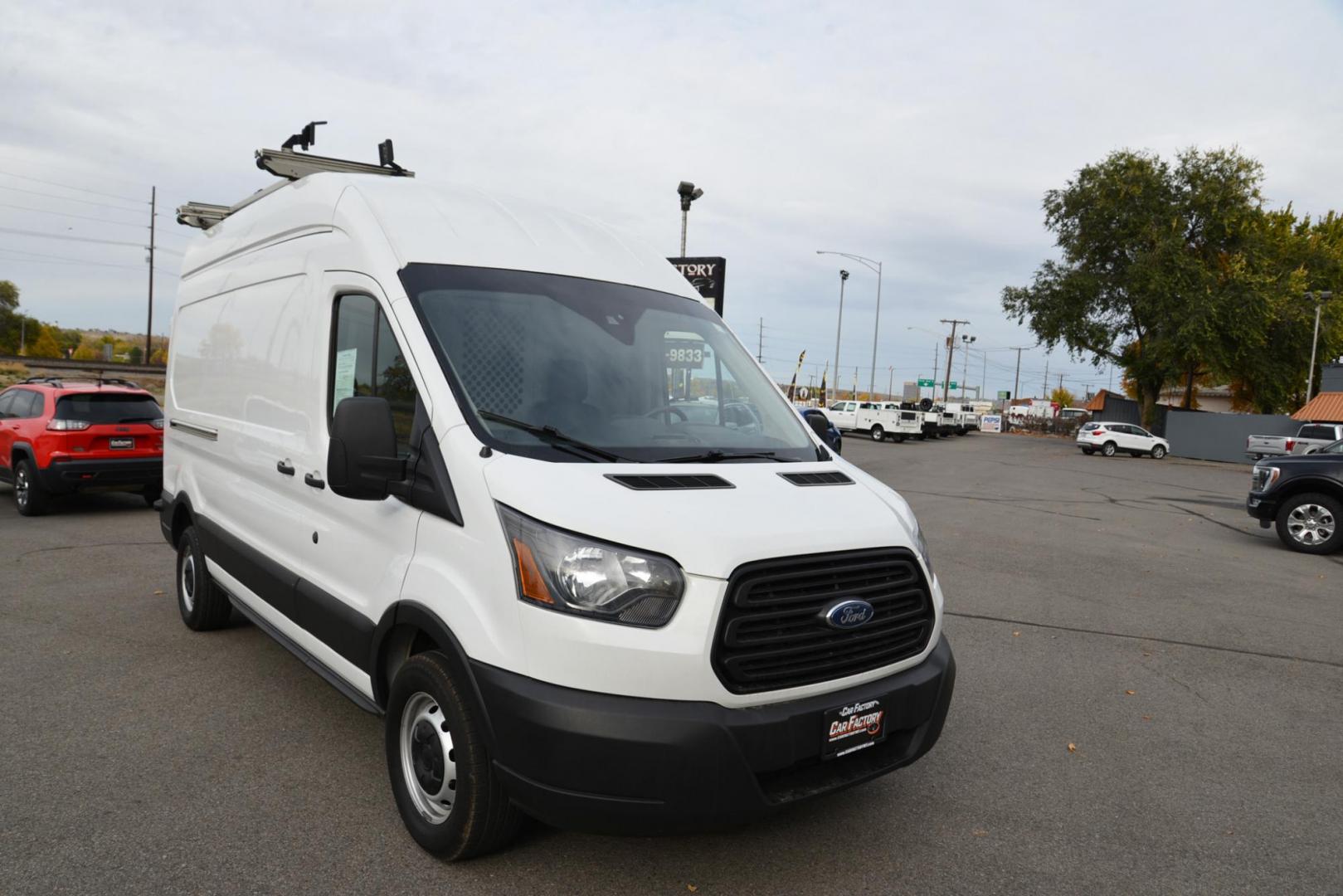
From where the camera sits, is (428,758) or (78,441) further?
(78,441)

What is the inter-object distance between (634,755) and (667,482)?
34.4 inches

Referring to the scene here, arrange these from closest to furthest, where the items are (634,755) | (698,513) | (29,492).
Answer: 1. (634,755)
2. (698,513)
3. (29,492)

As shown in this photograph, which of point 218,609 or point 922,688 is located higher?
point 922,688

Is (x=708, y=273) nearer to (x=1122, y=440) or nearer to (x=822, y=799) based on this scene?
(x=822, y=799)

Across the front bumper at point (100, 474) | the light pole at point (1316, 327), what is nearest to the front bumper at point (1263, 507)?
the front bumper at point (100, 474)

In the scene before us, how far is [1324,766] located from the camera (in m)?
4.44

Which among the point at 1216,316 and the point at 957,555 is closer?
the point at 957,555

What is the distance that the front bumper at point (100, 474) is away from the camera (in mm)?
10453

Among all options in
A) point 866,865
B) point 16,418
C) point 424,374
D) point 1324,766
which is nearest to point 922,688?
point 866,865

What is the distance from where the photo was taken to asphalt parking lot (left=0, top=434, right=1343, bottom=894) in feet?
10.4

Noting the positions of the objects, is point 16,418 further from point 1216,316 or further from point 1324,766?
point 1216,316

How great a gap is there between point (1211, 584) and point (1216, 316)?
39.3 m

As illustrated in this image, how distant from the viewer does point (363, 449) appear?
3.10 m

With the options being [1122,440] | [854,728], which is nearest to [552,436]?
[854,728]
